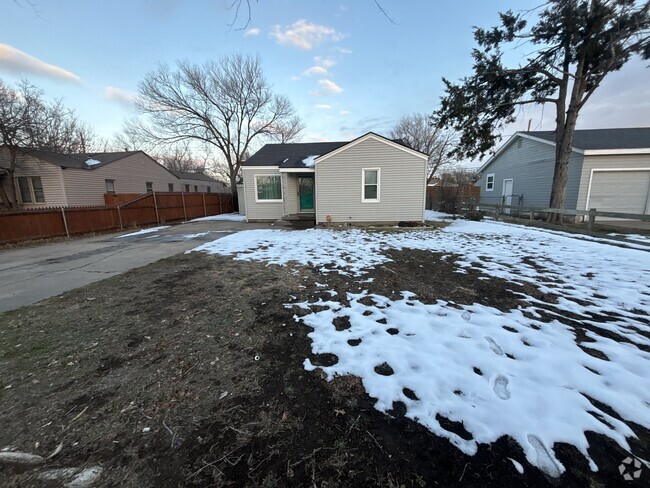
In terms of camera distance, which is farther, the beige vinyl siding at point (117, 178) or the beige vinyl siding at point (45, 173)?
the beige vinyl siding at point (117, 178)

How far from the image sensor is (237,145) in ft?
80.8

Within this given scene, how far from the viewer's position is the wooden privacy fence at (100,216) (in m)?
8.81

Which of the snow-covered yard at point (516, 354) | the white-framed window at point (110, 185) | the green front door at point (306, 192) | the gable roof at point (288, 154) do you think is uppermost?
the gable roof at point (288, 154)

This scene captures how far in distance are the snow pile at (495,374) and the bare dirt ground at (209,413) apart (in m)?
0.10

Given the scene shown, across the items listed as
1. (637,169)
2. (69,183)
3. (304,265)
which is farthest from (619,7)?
(69,183)

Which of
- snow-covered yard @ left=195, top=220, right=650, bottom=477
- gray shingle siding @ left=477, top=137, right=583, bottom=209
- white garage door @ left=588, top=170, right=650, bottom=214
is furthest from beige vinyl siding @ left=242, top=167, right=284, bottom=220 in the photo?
white garage door @ left=588, top=170, right=650, bottom=214

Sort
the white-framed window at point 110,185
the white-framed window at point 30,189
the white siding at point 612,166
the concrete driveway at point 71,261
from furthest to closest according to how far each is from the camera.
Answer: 1. the white-framed window at point 110,185
2. the white-framed window at point 30,189
3. the white siding at point 612,166
4. the concrete driveway at point 71,261

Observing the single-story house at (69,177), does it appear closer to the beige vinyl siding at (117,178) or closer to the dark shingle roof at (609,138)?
the beige vinyl siding at (117,178)

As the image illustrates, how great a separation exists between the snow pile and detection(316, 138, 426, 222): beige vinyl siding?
8.29m

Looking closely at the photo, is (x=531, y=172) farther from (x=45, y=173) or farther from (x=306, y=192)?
(x=45, y=173)

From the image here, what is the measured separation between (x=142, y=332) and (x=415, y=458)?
117 inches

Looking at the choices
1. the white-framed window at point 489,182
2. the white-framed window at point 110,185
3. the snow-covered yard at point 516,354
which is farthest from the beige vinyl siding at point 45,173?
the white-framed window at point 489,182

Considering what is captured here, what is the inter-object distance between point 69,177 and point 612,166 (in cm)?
2822

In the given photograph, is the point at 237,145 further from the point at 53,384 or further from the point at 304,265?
the point at 53,384
